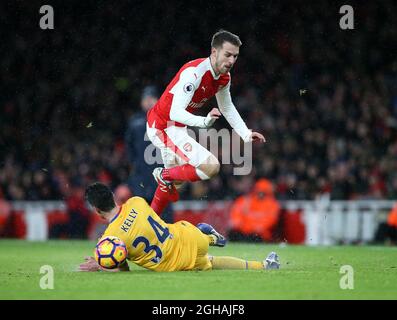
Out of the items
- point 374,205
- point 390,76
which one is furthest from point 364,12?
point 374,205

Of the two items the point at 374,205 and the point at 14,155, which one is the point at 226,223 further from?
the point at 14,155

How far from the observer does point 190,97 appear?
8.63m

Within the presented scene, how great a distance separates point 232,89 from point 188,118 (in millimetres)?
11433

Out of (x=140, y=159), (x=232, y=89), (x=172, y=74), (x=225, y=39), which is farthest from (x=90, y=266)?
(x=172, y=74)

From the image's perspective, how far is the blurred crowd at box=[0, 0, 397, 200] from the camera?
17.2 meters

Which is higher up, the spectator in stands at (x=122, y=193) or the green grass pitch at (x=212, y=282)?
the spectator in stands at (x=122, y=193)

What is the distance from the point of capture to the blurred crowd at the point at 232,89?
17234 mm

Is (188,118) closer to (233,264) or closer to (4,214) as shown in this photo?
(233,264)

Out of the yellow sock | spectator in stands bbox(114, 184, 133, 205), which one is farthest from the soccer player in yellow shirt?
spectator in stands bbox(114, 184, 133, 205)

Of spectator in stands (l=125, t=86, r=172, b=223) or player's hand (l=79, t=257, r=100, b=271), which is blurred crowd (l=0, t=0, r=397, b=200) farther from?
player's hand (l=79, t=257, r=100, b=271)

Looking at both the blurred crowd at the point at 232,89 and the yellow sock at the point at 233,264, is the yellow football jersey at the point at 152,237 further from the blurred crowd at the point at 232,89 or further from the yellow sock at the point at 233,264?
the blurred crowd at the point at 232,89

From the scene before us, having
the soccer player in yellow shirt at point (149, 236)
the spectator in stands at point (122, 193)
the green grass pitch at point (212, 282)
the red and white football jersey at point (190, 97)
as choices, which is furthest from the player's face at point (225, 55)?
the spectator in stands at point (122, 193)

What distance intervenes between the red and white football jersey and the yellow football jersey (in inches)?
40.9

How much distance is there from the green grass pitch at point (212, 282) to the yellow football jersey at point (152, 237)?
0.18m
